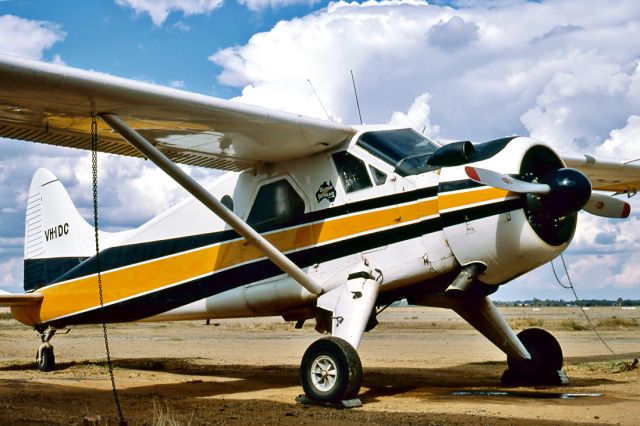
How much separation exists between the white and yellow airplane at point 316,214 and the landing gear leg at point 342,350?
0.02m

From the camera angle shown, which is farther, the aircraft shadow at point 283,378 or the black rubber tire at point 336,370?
the aircraft shadow at point 283,378

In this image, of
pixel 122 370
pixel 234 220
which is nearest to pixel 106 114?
pixel 234 220

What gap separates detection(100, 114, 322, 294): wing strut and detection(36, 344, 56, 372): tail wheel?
6555 millimetres

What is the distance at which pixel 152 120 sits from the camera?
9125 mm

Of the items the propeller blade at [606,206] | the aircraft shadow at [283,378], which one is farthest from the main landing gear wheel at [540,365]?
the propeller blade at [606,206]

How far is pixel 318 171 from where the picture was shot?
10.0m

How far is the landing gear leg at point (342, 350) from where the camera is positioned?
27.2 ft

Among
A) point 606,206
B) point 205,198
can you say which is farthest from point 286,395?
point 606,206

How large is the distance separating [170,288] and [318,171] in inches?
130

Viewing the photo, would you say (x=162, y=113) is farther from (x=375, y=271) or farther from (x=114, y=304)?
(x=114, y=304)

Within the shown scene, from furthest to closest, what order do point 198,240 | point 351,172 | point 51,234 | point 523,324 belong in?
point 523,324
point 51,234
point 198,240
point 351,172

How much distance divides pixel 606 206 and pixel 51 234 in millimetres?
11269

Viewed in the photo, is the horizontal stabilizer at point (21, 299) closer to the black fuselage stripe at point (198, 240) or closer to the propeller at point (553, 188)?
the black fuselage stripe at point (198, 240)

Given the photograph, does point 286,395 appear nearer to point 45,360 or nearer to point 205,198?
point 205,198
